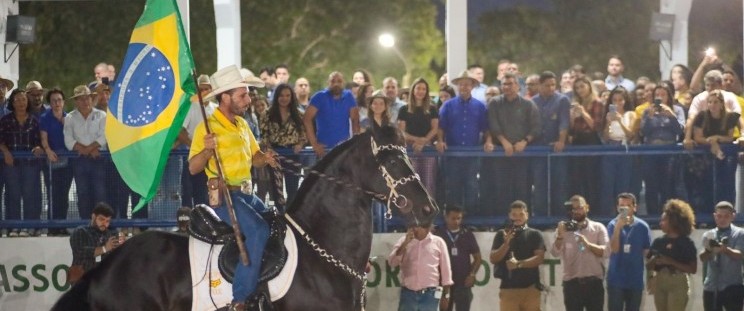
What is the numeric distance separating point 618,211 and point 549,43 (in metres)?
37.2

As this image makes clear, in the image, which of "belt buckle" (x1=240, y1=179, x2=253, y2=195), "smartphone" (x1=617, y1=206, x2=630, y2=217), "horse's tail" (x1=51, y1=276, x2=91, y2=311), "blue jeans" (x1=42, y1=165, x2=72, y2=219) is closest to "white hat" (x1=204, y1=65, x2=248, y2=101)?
"belt buckle" (x1=240, y1=179, x2=253, y2=195)

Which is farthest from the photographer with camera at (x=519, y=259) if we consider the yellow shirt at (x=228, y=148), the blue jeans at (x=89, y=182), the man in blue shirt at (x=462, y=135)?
the yellow shirt at (x=228, y=148)

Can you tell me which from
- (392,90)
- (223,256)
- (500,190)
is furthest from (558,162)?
(223,256)

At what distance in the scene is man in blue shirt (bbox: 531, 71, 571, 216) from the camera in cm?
1800

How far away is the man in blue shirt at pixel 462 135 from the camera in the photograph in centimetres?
1800

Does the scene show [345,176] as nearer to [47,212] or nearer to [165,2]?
[165,2]

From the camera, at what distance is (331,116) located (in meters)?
18.0

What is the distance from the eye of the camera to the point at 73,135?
18031mm

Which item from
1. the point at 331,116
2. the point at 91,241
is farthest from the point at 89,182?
the point at 331,116

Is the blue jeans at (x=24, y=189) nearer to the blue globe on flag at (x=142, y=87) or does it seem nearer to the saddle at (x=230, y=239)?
the blue globe on flag at (x=142, y=87)

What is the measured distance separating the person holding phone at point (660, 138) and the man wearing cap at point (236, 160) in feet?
23.7

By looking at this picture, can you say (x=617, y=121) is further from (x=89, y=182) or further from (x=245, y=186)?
(x=245, y=186)

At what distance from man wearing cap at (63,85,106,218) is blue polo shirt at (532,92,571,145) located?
17.8 ft

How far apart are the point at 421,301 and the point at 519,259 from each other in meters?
1.30
